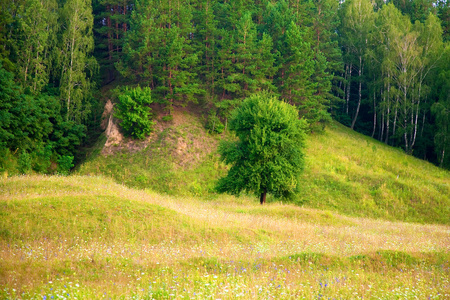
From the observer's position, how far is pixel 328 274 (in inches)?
368

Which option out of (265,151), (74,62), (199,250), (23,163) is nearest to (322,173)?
(265,151)

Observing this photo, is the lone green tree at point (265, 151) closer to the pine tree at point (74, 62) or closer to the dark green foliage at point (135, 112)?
the dark green foliage at point (135, 112)

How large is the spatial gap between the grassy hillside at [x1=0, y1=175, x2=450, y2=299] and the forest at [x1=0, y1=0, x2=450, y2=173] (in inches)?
765

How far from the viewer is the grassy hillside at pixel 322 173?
103 feet

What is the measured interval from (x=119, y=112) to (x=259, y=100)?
60.0 ft

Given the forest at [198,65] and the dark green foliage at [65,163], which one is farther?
the forest at [198,65]

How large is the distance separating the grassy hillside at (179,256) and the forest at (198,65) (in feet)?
63.8

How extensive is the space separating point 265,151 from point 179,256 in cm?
1640

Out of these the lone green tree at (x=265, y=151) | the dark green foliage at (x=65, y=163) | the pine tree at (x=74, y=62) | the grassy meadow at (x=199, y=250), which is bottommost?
the dark green foliage at (x=65, y=163)

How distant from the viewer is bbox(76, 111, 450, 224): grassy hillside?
103 feet

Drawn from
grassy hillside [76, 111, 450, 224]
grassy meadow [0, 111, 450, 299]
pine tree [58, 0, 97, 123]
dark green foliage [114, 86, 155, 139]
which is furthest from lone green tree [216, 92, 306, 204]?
pine tree [58, 0, 97, 123]

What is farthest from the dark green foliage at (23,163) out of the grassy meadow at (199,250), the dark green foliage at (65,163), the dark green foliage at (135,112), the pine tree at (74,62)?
the grassy meadow at (199,250)

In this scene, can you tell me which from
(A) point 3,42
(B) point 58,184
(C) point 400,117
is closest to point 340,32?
(C) point 400,117

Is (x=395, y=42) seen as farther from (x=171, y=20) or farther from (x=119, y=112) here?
(x=119, y=112)
